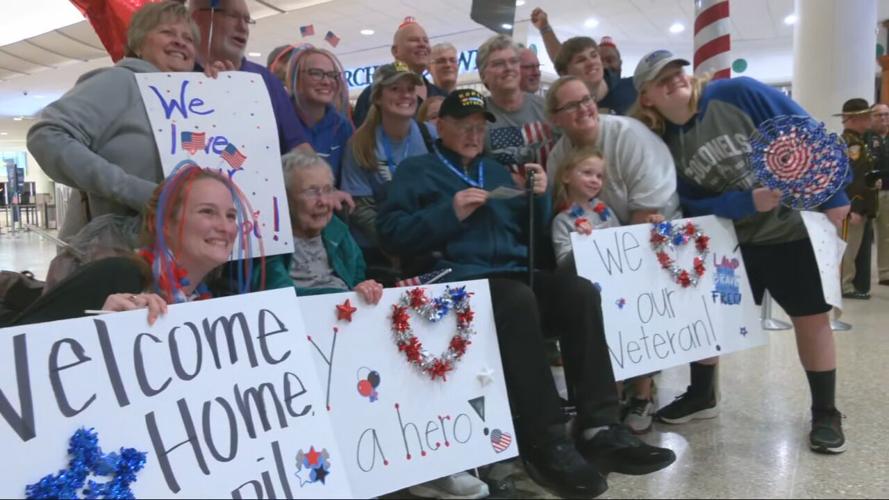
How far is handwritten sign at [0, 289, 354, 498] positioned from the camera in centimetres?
113

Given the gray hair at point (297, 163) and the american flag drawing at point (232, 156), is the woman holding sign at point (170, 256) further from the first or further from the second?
the gray hair at point (297, 163)

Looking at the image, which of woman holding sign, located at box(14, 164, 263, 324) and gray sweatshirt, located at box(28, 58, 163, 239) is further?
gray sweatshirt, located at box(28, 58, 163, 239)

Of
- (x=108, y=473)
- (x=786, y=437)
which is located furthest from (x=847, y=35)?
(x=108, y=473)

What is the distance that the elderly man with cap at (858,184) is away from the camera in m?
4.94

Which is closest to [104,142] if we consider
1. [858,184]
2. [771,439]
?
[771,439]

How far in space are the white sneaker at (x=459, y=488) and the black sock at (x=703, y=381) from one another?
1.08 meters

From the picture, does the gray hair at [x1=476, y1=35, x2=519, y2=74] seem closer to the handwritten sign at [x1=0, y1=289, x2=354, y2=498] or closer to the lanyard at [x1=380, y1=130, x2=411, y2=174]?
the lanyard at [x1=380, y1=130, x2=411, y2=174]

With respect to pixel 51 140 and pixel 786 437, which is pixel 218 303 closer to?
pixel 51 140

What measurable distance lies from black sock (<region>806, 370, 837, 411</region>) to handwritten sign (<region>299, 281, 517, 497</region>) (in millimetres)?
1198

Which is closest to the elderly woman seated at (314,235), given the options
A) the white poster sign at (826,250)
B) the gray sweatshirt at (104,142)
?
the gray sweatshirt at (104,142)

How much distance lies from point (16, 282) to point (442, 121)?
1.30 metres

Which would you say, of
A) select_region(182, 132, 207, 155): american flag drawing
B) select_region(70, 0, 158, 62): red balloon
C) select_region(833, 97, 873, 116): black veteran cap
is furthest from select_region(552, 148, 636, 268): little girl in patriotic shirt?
select_region(833, 97, 873, 116): black veteran cap

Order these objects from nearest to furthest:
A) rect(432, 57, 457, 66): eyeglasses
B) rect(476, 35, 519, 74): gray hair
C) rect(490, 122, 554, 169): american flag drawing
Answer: rect(490, 122, 554, 169): american flag drawing, rect(476, 35, 519, 74): gray hair, rect(432, 57, 457, 66): eyeglasses

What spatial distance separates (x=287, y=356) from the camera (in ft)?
4.55
